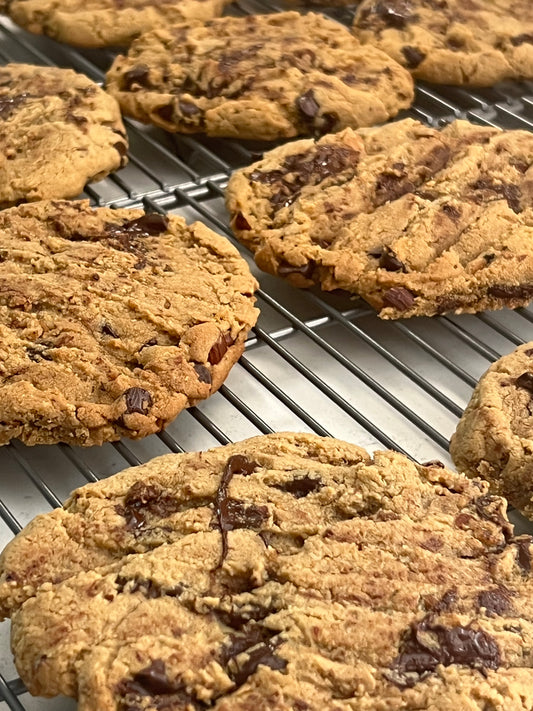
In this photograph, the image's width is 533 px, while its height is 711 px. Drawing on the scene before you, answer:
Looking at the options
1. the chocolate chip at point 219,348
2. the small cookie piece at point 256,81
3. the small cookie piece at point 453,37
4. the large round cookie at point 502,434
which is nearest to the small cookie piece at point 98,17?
the small cookie piece at point 256,81

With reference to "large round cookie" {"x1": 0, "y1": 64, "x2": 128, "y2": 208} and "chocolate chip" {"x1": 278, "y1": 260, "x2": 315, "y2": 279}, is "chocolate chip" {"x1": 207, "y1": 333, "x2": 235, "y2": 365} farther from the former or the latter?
"large round cookie" {"x1": 0, "y1": 64, "x2": 128, "y2": 208}

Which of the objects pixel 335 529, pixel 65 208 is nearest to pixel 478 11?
pixel 65 208

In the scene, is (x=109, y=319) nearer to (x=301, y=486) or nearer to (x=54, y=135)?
(x=301, y=486)

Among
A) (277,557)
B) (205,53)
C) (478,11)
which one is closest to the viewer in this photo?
(277,557)

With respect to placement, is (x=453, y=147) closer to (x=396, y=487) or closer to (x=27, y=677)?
(x=396, y=487)

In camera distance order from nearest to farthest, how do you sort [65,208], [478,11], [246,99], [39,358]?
[39,358] → [65,208] → [246,99] → [478,11]

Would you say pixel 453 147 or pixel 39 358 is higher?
pixel 453 147

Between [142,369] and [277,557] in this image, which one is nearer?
[277,557]
